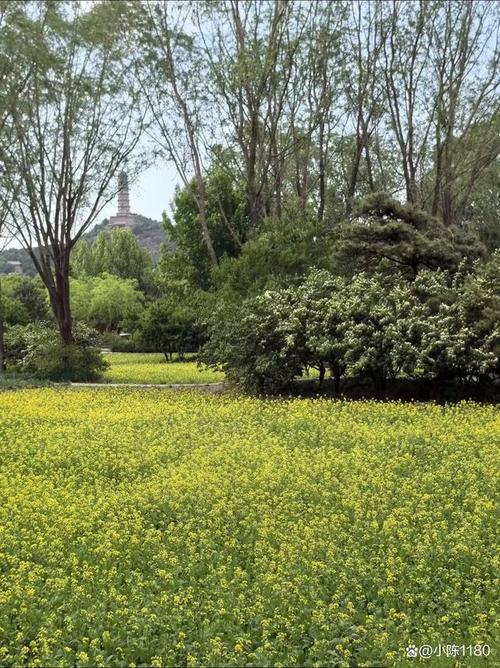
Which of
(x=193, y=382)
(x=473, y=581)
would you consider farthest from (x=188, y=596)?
(x=193, y=382)

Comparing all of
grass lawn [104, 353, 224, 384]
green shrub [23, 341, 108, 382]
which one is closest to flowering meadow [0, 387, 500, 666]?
green shrub [23, 341, 108, 382]

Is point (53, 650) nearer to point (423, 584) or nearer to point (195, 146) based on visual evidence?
point (423, 584)

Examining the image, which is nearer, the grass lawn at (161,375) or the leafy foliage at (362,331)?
the leafy foliage at (362,331)

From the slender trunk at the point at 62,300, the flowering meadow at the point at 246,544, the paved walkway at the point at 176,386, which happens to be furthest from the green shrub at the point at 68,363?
the flowering meadow at the point at 246,544

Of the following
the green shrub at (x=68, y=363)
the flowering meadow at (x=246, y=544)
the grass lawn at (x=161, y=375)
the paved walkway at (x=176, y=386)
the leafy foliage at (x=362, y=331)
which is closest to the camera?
the flowering meadow at (x=246, y=544)

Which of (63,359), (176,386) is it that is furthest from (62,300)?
(176,386)

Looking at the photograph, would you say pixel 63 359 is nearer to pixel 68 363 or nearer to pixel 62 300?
pixel 68 363

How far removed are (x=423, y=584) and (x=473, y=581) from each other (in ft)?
1.27

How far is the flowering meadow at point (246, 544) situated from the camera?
15.1ft

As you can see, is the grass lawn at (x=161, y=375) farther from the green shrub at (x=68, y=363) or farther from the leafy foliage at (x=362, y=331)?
the leafy foliage at (x=362, y=331)

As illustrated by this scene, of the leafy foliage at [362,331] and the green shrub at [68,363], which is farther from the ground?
the leafy foliage at [362,331]

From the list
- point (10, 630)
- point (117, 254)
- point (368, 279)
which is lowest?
point (10, 630)

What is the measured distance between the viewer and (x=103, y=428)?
36.8 feet

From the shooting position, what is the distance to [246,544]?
20.3 feet
